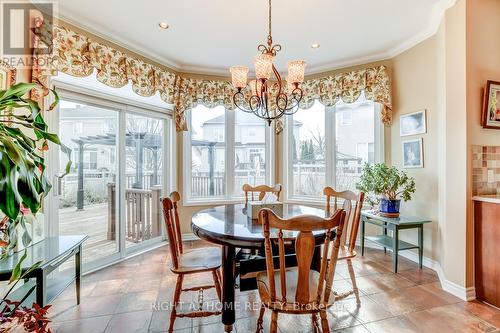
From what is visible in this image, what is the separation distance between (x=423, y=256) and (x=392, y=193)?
0.85 metres

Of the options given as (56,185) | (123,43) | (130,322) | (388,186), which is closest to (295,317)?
(130,322)

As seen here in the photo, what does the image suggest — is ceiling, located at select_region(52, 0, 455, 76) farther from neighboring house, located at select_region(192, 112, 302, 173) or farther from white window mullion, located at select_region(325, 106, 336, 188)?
neighboring house, located at select_region(192, 112, 302, 173)

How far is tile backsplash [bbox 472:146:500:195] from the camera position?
235 cm

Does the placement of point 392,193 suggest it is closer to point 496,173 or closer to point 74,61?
point 496,173

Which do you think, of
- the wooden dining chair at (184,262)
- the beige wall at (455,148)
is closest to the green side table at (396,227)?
the beige wall at (455,148)

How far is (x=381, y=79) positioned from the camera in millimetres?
3498

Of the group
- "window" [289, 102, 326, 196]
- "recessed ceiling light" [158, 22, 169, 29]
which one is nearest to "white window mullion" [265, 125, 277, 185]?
"window" [289, 102, 326, 196]

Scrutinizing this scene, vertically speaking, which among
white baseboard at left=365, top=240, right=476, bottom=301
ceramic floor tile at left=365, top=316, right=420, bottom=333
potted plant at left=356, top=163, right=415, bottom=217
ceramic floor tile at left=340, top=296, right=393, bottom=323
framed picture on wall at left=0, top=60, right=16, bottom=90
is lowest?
ceramic floor tile at left=365, top=316, right=420, bottom=333

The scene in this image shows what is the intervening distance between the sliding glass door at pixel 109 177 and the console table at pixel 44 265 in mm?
638

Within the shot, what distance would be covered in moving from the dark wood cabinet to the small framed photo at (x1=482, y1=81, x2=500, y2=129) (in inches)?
28.9

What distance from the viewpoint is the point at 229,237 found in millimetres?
1653

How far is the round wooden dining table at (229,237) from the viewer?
5.35 feet

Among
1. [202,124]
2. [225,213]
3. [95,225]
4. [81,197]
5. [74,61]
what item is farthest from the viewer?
[202,124]

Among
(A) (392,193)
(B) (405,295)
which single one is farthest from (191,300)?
(A) (392,193)
